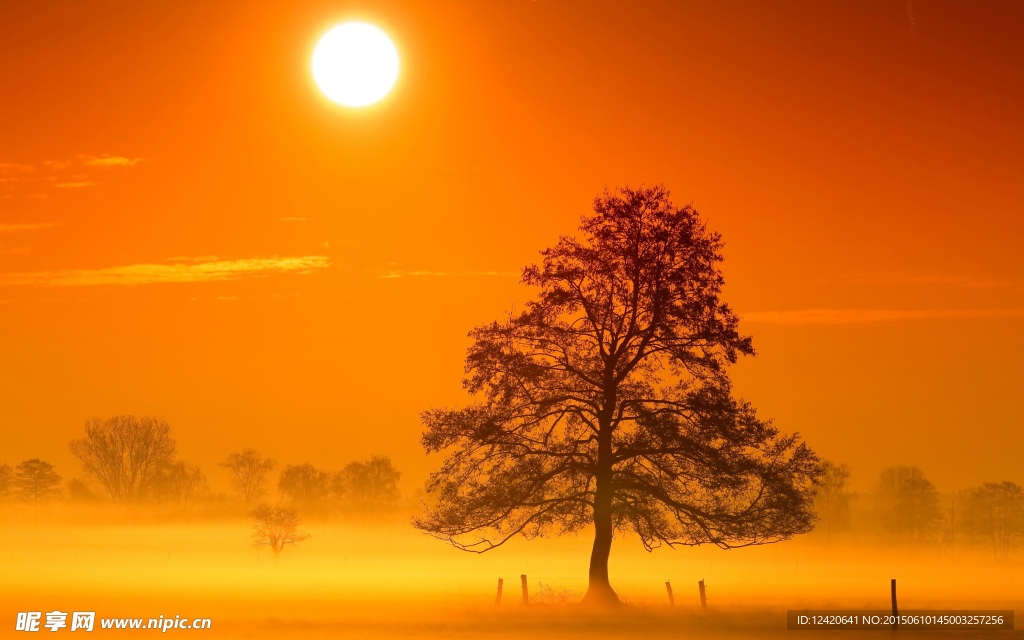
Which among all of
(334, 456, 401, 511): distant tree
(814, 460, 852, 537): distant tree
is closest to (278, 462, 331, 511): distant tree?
(334, 456, 401, 511): distant tree

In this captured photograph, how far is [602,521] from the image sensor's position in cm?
3628

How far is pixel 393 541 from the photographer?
461ft

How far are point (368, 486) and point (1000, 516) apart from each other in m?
91.1

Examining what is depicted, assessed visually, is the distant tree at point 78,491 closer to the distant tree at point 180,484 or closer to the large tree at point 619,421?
the distant tree at point 180,484

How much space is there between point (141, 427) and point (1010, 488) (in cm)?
11718

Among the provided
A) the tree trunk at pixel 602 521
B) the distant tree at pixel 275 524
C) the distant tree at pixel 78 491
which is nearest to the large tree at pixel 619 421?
the tree trunk at pixel 602 521

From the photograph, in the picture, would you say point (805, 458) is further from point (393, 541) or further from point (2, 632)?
point (393, 541)

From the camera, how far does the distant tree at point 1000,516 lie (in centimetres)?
14338

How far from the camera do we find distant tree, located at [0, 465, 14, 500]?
144 meters

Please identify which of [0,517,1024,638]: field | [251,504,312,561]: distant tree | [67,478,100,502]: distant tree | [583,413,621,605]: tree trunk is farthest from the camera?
[67,478,100,502]: distant tree

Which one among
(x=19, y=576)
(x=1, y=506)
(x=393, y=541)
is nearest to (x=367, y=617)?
(x=19, y=576)

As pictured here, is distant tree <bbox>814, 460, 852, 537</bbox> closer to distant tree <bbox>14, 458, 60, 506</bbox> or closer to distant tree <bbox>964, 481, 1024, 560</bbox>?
distant tree <bbox>964, 481, 1024, 560</bbox>

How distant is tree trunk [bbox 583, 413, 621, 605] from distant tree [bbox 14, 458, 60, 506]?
5016 inches

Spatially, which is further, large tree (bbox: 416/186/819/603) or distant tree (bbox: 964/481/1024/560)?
distant tree (bbox: 964/481/1024/560)
